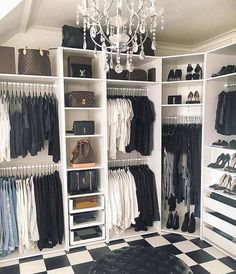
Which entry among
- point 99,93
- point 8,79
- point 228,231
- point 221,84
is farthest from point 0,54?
point 228,231

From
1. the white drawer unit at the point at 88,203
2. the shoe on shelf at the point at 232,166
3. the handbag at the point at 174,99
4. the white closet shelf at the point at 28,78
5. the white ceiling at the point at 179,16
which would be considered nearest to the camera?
the white ceiling at the point at 179,16

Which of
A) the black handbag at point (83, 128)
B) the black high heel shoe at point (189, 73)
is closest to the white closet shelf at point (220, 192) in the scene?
the black high heel shoe at point (189, 73)

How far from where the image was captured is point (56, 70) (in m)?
2.86

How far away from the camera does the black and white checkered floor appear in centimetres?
241

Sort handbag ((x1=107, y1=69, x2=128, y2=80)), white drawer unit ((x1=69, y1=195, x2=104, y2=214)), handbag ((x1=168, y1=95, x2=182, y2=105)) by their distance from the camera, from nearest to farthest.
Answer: white drawer unit ((x1=69, y1=195, x2=104, y2=214)), handbag ((x1=107, y1=69, x2=128, y2=80)), handbag ((x1=168, y1=95, x2=182, y2=105))

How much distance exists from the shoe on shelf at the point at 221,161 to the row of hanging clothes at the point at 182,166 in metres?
0.19

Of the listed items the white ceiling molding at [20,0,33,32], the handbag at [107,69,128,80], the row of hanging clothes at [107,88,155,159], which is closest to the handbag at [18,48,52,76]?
the white ceiling molding at [20,0,33,32]

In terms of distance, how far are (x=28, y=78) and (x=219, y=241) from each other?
2.67 m

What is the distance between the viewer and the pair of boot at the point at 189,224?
3.10m

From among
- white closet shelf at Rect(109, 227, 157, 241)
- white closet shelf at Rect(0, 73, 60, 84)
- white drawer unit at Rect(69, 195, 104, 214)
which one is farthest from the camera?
white closet shelf at Rect(109, 227, 157, 241)

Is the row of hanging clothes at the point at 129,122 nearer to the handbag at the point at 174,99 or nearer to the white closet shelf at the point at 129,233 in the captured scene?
the handbag at the point at 174,99

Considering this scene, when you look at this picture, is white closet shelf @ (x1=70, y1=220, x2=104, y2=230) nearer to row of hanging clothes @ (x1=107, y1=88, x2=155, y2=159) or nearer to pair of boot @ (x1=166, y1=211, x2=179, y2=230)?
row of hanging clothes @ (x1=107, y1=88, x2=155, y2=159)

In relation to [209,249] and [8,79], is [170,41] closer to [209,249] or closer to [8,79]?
[8,79]

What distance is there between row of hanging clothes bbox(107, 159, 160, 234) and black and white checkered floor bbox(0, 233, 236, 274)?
21 centimetres
